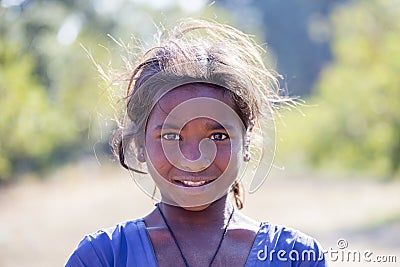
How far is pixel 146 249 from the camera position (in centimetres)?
143

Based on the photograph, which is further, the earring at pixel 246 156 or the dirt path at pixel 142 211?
the dirt path at pixel 142 211

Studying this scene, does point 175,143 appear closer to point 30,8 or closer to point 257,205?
point 257,205

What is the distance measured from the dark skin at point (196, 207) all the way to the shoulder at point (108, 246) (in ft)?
0.13

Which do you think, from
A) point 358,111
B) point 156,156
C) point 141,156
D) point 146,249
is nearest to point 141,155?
point 141,156

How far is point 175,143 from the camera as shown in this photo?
4.65 ft

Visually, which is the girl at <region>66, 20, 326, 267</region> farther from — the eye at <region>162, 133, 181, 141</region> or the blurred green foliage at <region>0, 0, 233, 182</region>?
the blurred green foliage at <region>0, 0, 233, 182</region>

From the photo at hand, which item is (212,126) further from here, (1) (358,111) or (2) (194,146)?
(1) (358,111)

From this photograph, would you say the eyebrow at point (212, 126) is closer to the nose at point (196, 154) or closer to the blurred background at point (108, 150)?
the nose at point (196, 154)

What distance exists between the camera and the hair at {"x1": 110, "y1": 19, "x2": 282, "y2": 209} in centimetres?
150

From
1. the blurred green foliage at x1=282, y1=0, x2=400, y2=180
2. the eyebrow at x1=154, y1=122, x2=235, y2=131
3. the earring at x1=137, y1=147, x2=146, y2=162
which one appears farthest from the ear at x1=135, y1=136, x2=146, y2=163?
the blurred green foliage at x1=282, y1=0, x2=400, y2=180

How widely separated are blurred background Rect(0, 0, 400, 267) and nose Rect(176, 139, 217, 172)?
3.20 metres

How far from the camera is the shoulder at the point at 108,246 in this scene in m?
1.39

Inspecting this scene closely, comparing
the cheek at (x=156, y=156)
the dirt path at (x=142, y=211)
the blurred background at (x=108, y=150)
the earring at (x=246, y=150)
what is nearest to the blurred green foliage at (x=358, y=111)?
the blurred background at (x=108, y=150)

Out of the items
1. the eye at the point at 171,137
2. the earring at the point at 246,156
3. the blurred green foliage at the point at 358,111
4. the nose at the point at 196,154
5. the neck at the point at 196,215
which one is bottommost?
the neck at the point at 196,215
